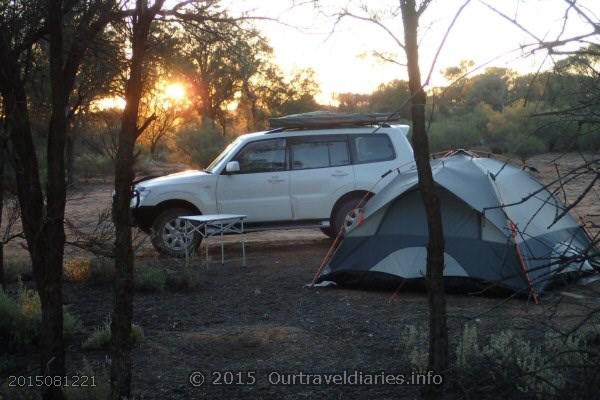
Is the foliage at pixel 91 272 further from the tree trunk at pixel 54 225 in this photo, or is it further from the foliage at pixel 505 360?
the foliage at pixel 505 360

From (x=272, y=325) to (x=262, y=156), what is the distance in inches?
214

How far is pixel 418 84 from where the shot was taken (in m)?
4.79

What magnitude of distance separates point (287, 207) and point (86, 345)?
6.02 m

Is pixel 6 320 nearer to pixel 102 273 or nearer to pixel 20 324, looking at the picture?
pixel 20 324

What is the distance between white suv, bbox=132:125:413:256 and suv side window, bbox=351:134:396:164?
17 mm

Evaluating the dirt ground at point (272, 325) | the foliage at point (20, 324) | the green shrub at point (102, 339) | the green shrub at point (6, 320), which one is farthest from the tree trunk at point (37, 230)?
the green shrub at point (6, 320)

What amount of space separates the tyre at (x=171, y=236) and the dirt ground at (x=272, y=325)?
82 centimetres

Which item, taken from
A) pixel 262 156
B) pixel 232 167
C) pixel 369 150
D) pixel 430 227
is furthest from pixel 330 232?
pixel 430 227

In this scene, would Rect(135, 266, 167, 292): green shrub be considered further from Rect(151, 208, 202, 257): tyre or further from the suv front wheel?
the suv front wheel

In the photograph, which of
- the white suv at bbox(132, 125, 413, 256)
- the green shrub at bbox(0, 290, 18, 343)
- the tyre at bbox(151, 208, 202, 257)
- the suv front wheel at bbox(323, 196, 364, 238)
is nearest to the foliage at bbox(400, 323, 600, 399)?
the green shrub at bbox(0, 290, 18, 343)

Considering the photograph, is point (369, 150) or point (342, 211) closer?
point (342, 211)

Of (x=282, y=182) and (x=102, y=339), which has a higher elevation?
(x=282, y=182)

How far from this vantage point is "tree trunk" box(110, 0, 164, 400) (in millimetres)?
4305

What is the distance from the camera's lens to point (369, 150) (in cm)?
1260
